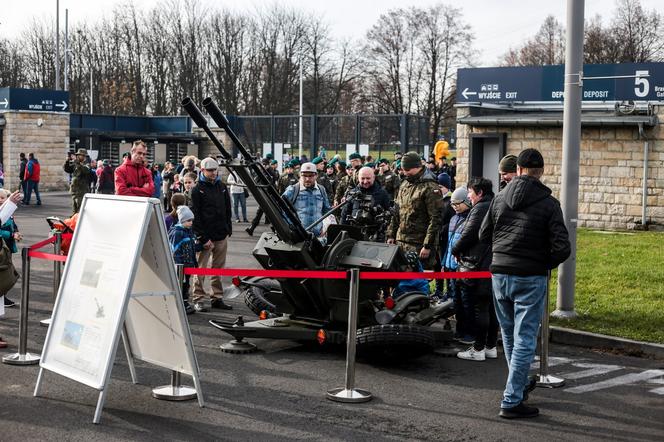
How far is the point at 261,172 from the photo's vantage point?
8312 millimetres

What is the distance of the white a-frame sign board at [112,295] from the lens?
6547mm

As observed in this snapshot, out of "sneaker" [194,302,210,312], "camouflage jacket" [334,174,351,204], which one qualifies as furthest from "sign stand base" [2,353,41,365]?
"camouflage jacket" [334,174,351,204]

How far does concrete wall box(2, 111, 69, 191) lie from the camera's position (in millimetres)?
35906

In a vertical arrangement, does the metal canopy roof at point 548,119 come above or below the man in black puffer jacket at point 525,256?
above

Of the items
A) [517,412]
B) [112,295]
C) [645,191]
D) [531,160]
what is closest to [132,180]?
[112,295]

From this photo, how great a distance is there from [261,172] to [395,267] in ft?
4.91

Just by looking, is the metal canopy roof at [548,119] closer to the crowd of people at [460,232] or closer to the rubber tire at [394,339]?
the crowd of people at [460,232]

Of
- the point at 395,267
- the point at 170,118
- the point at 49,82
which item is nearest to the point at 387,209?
the point at 395,267

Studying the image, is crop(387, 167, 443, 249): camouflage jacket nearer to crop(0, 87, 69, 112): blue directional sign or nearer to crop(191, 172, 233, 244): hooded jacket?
crop(191, 172, 233, 244): hooded jacket

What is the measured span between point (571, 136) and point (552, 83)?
12.2m

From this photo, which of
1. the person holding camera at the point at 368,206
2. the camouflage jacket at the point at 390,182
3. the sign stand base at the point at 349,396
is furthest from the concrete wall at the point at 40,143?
the sign stand base at the point at 349,396

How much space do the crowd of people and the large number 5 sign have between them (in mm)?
8902

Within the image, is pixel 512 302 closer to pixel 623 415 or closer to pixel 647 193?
pixel 623 415

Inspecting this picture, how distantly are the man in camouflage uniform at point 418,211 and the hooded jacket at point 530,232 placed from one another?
306 cm
